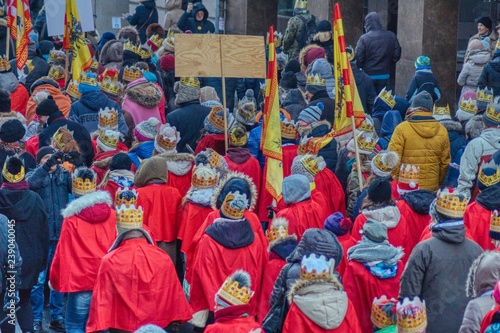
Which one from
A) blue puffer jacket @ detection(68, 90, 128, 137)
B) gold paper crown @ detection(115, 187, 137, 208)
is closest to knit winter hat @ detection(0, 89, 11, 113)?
blue puffer jacket @ detection(68, 90, 128, 137)

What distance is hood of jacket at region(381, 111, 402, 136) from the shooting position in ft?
48.1

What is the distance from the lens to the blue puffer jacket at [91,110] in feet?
47.0

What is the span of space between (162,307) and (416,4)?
10.3 metres

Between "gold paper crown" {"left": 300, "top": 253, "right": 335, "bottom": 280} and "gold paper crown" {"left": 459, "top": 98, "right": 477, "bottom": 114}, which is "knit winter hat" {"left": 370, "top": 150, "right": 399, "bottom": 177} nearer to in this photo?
"gold paper crown" {"left": 459, "top": 98, "right": 477, "bottom": 114}

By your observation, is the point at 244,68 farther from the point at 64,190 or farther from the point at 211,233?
the point at 211,233

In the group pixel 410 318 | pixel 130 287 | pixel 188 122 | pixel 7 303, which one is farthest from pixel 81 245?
pixel 188 122

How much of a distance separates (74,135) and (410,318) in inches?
242

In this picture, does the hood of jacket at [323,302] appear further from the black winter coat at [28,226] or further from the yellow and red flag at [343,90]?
the yellow and red flag at [343,90]

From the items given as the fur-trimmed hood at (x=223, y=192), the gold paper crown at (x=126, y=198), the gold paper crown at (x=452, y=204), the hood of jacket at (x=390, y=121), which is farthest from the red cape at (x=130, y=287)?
the hood of jacket at (x=390, y=121)

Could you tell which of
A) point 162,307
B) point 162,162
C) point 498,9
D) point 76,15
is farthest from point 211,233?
point 498,9

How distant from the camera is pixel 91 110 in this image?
1443 centimetres

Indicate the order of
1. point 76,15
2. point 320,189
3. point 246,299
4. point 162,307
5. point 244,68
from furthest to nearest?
point 76,15
point 244,68
point 320,189
point 162,307
point 246,299

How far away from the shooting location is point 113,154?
41.5ft

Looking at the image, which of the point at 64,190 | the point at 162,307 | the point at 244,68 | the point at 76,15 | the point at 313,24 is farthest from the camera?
the point at 313,24
